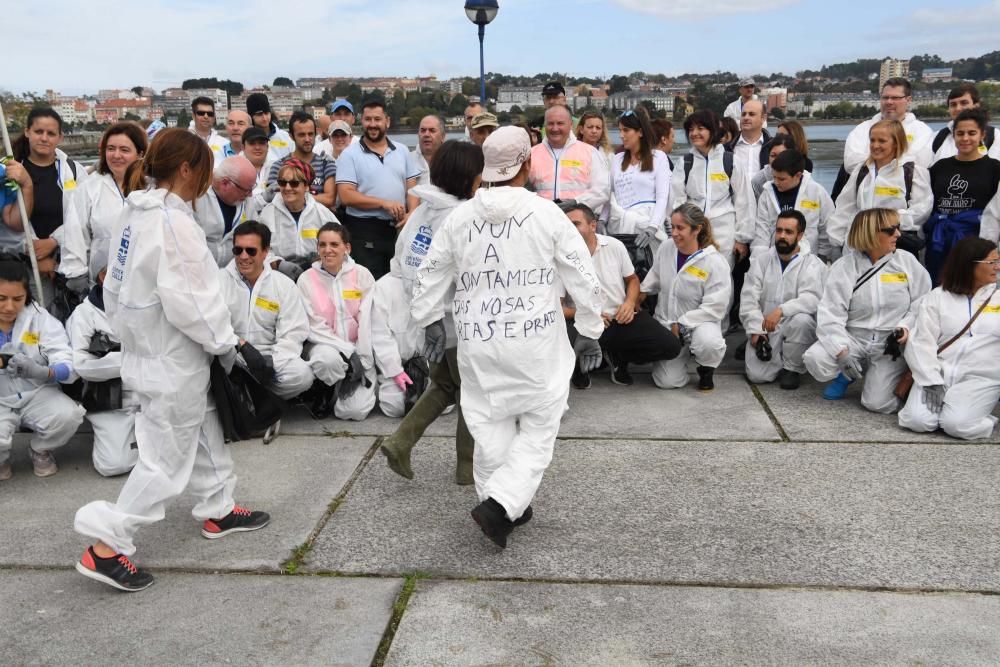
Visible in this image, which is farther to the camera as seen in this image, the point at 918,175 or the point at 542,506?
the point at 918,175

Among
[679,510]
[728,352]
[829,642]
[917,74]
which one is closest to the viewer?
[829,642]

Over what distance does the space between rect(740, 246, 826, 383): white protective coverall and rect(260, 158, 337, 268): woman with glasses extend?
3274 millimetres

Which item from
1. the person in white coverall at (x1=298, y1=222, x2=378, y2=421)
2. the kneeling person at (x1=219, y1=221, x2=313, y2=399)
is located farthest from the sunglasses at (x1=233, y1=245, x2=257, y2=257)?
the person in white coverall at (x1=298, y1=222, x2=378, y2=421)

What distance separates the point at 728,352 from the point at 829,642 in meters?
4.50

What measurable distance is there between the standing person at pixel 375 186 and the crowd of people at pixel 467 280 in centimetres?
2

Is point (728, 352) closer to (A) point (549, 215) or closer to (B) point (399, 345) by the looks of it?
(B) point (399, 345)

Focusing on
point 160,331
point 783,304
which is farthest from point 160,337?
point 783,304

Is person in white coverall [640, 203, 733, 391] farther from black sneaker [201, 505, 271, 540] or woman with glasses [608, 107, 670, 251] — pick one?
black sneaker [201, 505, 271, 540]

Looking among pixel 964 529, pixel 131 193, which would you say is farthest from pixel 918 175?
pixel 131 193

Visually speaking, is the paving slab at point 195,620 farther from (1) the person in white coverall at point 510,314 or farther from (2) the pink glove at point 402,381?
(2) the pink glove at point 402,381

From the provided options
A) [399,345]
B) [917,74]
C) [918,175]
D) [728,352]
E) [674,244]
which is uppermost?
[917,74]

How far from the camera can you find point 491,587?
11.4ft

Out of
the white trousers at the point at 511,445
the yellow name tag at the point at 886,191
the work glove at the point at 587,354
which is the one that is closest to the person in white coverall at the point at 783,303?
the yellow name tag at the point at 886,191

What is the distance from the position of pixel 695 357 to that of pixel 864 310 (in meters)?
1.21
